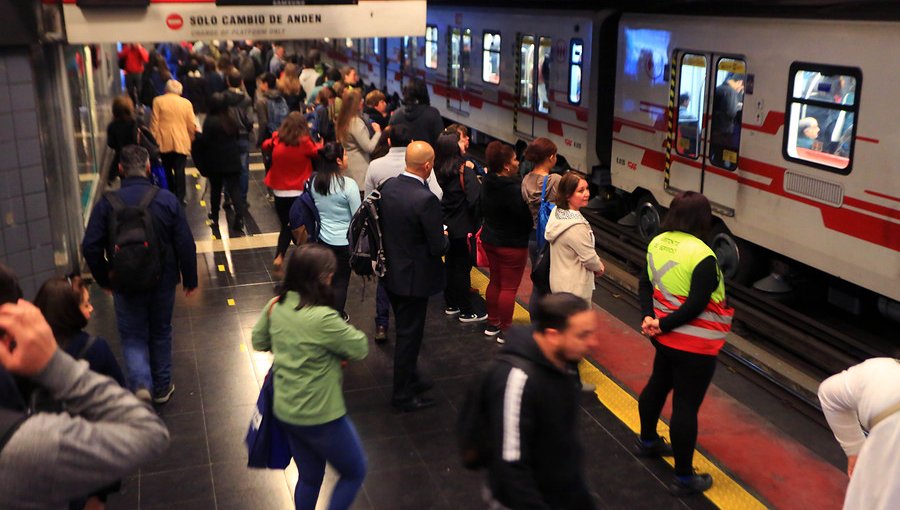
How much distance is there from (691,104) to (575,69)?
2840 mm

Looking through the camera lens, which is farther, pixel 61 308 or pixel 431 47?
pixel 431 47

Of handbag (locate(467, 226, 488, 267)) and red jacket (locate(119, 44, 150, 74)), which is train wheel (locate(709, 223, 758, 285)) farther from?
red jacket (locate(119, 44, 150, 74))

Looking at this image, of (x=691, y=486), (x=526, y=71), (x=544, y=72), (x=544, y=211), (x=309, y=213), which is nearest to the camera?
(x=691, y=486)

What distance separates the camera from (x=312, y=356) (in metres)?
4.07

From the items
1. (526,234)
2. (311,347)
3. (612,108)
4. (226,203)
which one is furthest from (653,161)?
(311,347)

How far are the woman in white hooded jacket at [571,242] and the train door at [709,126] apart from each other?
341 centimetres

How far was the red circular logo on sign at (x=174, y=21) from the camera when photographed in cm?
748

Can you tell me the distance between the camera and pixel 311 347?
13.3 ft

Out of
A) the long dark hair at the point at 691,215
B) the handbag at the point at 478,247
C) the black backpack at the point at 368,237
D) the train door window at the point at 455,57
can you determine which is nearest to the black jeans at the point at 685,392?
the long dark hair at the point at 691,215

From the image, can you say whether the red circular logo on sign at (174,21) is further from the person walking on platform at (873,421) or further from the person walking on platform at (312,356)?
the person walking on platform at (873,421)

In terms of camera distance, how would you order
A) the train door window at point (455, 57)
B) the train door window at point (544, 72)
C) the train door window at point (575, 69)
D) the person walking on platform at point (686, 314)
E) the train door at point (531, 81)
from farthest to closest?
the train door window at point (455, 57) < the train door at point (531, 81) < the train door window at point (544, 72) < the train door window at point (575, 69) < the person walking on platform at point (686, 314)

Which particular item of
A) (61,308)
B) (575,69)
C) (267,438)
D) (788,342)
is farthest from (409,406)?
(575,69)

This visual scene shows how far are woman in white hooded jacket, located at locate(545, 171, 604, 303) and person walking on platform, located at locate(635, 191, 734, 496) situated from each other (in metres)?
0.81

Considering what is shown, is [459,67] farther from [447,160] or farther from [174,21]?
[447,160]
